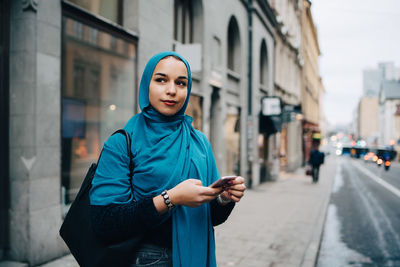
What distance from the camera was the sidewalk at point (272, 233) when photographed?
559cm

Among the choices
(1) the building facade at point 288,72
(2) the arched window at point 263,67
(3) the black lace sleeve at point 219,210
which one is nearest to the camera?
(3) the black lace sleeve at point 219,210

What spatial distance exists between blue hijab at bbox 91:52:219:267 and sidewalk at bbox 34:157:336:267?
3.62m

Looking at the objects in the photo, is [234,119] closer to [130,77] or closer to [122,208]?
[130,77]

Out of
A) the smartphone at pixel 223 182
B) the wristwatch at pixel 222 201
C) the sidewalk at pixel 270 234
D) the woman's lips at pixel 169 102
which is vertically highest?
the woman's lips at pixel 169 102

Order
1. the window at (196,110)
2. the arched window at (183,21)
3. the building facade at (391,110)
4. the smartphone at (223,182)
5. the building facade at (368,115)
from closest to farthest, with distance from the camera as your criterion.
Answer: the smartphone at (223,182) < the arched window at (183,21) < the window at (196,110) < the building facade at (391,110) < the building facade at (368,115)

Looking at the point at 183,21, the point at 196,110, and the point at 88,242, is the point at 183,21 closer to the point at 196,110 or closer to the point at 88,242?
the point at 196,110

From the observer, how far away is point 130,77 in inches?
278

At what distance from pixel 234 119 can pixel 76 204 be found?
41.1ft

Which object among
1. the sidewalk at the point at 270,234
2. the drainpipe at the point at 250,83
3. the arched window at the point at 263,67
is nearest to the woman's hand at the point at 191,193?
the sidewalk at the point at 270,234

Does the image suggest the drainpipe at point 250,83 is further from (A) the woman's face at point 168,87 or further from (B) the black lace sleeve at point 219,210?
(A) the woman's face at point 168,87

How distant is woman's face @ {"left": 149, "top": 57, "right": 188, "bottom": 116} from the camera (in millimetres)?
1872

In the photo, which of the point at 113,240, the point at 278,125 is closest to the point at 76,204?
the point at 113,240

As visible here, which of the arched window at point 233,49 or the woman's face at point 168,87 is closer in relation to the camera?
the woman's face at point 168,87
